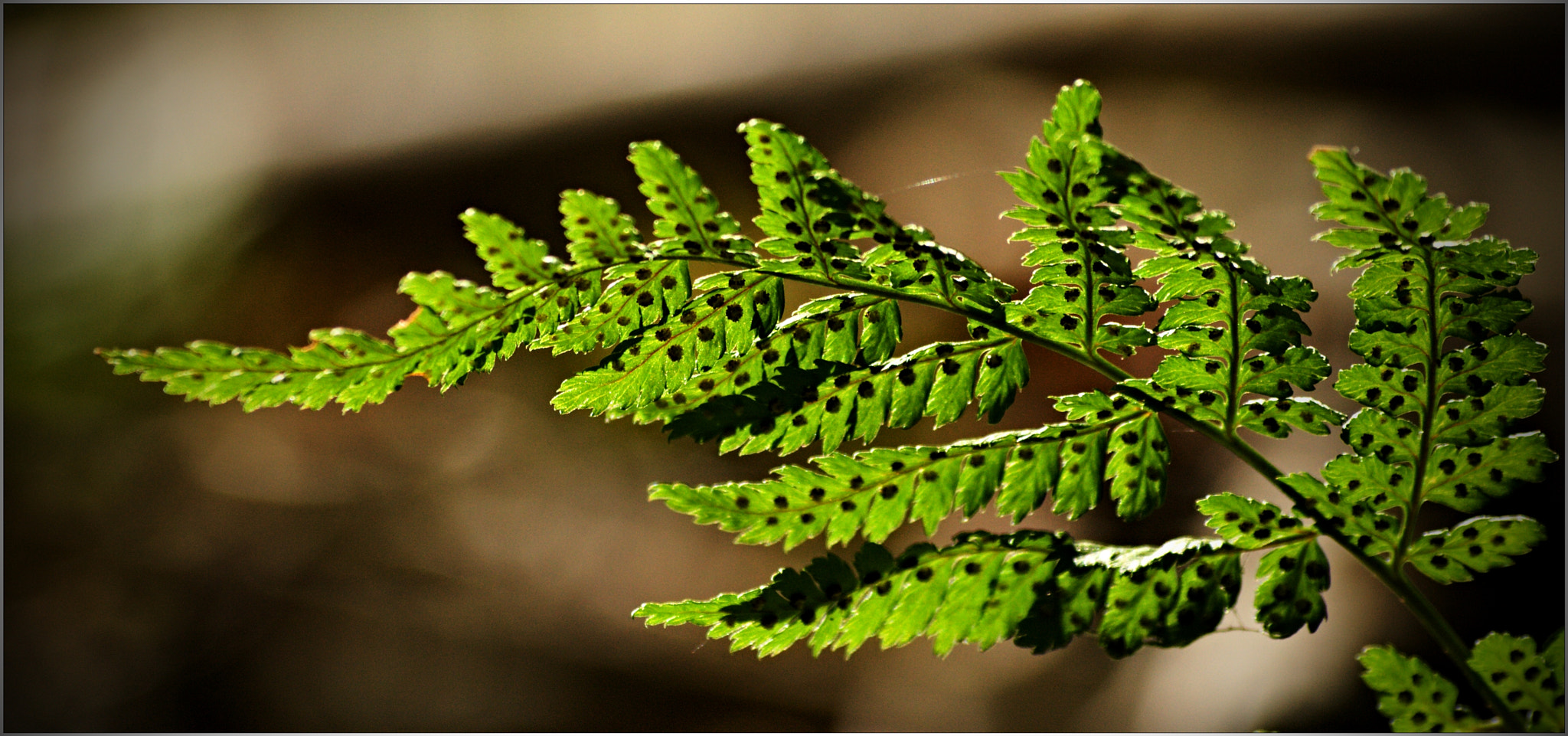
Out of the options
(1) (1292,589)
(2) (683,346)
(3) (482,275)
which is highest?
(3) (482,275)

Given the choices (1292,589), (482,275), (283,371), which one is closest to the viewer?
(283,371)

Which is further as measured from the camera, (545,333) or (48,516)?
(48,516)

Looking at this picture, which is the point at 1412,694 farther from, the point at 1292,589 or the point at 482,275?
the point at 482,275

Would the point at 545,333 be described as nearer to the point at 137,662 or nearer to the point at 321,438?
the point at 321,438

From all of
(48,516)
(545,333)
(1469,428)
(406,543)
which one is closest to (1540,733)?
(1469,428)

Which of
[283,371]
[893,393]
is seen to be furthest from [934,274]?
[283,371]

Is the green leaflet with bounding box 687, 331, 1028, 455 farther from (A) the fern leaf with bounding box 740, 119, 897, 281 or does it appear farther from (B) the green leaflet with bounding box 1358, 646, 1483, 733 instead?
(B) the green leaflet with bounding box 1358, 646, 1483, 733
